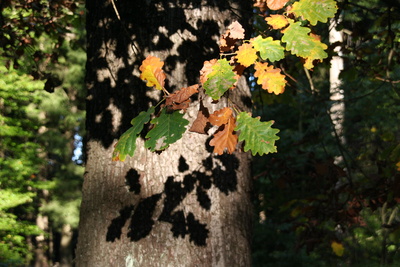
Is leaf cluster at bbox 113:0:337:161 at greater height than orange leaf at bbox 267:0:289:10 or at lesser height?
lesser

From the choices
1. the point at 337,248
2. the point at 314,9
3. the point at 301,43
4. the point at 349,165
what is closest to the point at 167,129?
the point at 301,43

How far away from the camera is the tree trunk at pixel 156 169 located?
1.71m

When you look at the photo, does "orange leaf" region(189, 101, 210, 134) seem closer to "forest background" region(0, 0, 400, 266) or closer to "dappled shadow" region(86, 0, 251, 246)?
"dappled shadow" region(86, 0, 251, 246)

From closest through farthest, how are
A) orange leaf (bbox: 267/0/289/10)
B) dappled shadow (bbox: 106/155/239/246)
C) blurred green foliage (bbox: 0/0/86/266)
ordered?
orange leaf (bbox: 267/0/289/10) → dappled shadow (bbox: 106/155/239/246) → blurred green foliage (bbox: 0/0/86/266)

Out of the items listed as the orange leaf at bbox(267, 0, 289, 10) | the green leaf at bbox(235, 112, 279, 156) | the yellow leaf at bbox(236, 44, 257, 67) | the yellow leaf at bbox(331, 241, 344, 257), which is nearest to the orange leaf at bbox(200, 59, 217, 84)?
the yellow leaf at bbox(236, 44, 257, 67)

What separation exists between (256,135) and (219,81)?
232 millimetres

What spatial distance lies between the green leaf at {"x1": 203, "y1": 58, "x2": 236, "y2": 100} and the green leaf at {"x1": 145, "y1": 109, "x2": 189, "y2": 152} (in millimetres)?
138

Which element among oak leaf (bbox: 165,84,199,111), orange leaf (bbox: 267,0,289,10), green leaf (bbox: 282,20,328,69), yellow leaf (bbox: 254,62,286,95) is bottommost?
oak leaf (bbox: 165,84,199,111)

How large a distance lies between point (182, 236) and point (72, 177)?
43.2 feet

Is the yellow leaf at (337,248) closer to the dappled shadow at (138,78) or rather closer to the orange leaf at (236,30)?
the dappled shadow at (138,78)

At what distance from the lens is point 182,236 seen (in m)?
1.69

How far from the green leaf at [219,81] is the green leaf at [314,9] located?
1.12ft

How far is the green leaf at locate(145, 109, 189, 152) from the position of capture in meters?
1.31

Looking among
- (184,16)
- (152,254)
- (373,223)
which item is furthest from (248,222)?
(373,223)
